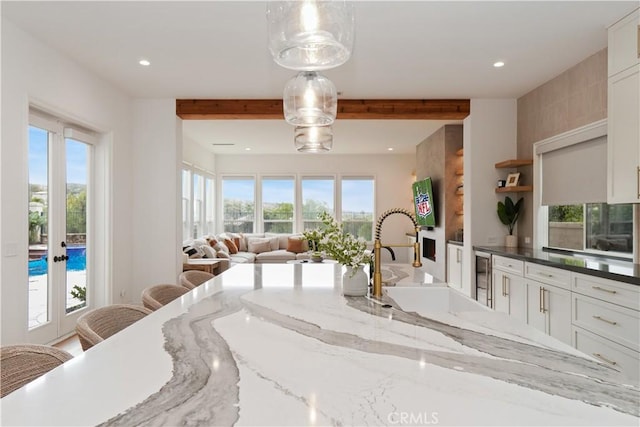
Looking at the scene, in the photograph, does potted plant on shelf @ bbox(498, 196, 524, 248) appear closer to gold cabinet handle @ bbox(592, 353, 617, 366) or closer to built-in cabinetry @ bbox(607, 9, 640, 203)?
built-in cabinetry @ bbox(607, 9, 640, 203)

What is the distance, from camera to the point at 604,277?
2.63 m

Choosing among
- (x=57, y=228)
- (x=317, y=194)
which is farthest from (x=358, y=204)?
(x=57, y=228)

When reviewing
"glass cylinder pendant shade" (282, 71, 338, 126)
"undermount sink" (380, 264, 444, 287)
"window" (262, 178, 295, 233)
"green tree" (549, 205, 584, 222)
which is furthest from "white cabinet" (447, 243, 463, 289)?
"window" (262, 178, 295, 233)

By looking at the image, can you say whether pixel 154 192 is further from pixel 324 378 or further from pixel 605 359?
pixel 605 359

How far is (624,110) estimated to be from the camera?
2.97 meters

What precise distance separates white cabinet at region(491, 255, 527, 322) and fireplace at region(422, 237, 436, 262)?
2.75 meters

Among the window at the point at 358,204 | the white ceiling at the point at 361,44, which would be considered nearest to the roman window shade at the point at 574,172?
the white ceiling at the point at 361,44

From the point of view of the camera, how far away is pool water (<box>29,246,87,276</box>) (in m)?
3.51

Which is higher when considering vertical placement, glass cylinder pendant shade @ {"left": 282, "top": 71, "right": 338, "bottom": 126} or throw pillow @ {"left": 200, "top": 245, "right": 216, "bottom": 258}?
glass cylinder pendant shade @ {"left": 282, "top": 71, "right": 338, "bottom": 126}

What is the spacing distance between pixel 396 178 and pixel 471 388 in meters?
9.03

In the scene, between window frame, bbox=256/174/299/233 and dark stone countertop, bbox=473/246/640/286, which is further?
window frame, bbox=256/174/299/233

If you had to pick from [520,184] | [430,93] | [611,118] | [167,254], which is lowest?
[167,254]

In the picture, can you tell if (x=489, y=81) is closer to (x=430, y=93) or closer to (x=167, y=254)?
(x=430, y=93)

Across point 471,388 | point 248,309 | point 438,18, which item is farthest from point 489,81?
point 471,388
